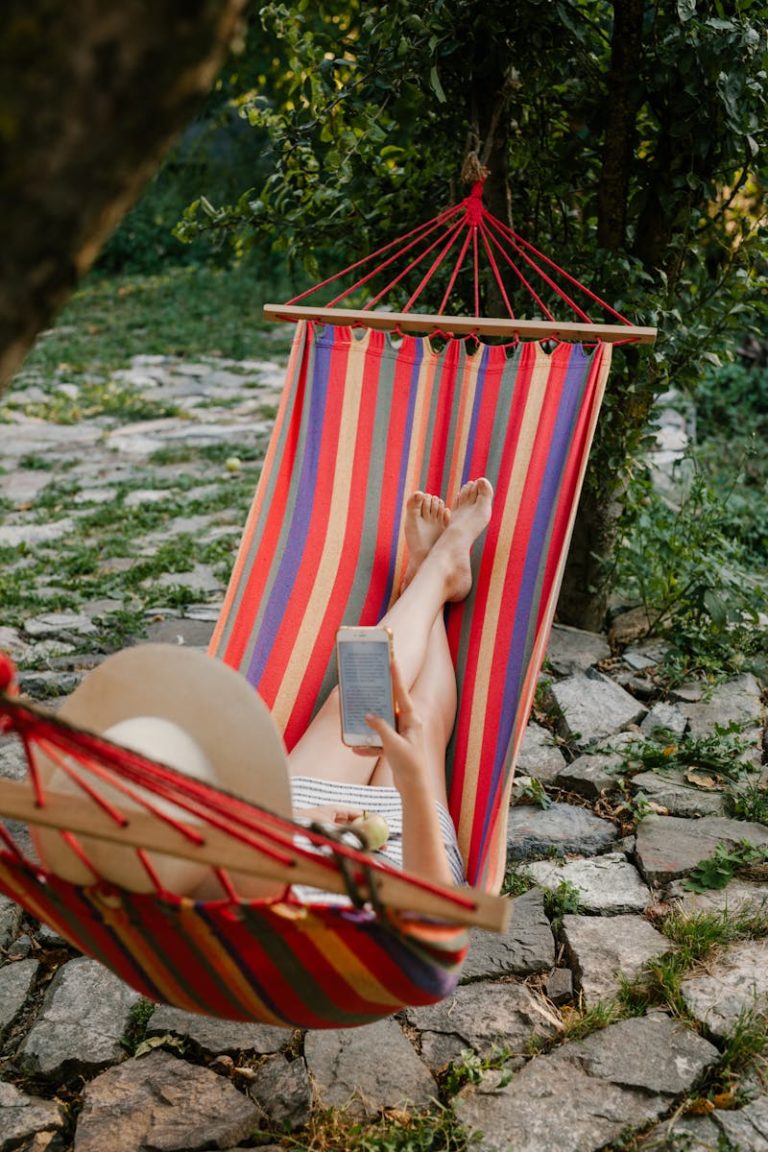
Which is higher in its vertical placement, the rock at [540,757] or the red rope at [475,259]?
the red rope at [475,259]

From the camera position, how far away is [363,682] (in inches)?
68.2

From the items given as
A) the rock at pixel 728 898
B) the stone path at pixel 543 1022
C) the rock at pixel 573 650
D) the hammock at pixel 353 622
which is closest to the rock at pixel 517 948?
the stone path at pixel 543 1022

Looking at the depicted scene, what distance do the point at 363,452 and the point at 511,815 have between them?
91 centimetres

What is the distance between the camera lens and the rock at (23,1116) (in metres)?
1.56

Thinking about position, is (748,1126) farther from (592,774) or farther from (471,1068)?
(592,774)

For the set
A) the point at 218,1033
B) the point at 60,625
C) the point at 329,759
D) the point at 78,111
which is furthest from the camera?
the point at 60,625

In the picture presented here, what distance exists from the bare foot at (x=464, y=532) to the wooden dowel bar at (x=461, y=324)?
36 cm

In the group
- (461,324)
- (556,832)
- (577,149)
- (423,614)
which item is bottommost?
(556,832)

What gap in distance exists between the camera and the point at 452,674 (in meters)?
2.29

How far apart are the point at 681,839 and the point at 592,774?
31 cm

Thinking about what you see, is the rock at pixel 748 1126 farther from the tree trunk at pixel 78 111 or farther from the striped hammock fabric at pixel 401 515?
the tree trunk at pixel 78 111

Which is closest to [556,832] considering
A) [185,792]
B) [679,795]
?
[679,795]

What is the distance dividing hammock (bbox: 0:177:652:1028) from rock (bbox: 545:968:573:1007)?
0.24 meters

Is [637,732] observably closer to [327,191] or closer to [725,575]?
[725,575]
